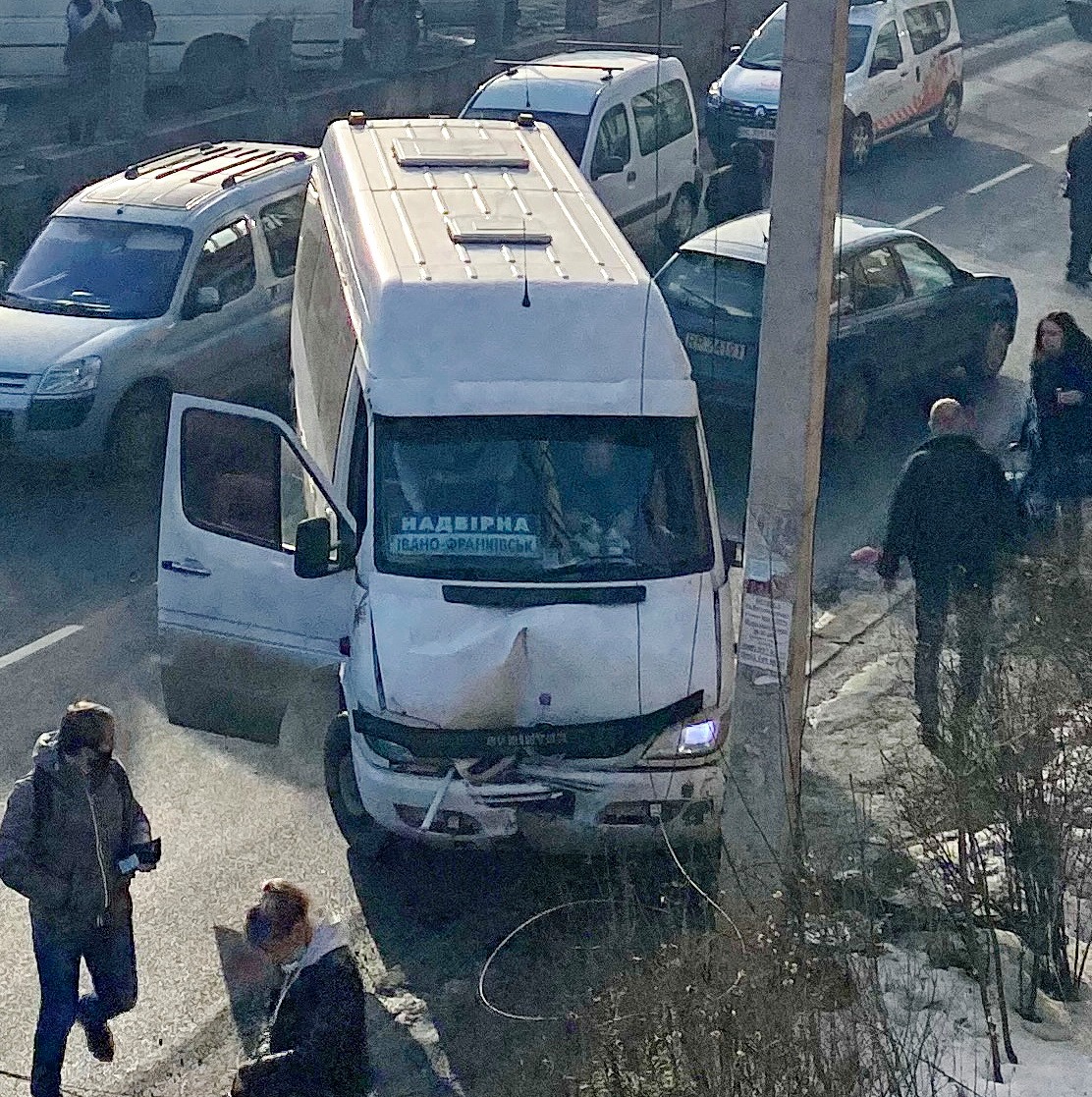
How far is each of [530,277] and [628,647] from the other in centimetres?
185

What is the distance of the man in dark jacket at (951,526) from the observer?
8641 millimetres

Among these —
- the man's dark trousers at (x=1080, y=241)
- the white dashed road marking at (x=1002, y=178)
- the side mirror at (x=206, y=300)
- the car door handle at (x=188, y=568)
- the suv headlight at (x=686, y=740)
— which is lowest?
the white dashed road marking at (x=1002, y=178)

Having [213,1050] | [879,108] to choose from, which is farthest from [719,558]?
[879,108]

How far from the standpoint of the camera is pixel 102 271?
506 inches

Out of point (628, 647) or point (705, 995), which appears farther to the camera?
point (628, 647)

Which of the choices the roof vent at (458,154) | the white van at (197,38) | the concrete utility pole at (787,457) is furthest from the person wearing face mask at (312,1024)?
the white van at (197,38)

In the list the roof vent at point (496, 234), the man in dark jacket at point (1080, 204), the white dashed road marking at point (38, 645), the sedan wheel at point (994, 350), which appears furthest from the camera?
the man in dark jacket at point (1080, 204)

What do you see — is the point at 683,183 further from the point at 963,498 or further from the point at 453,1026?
the point at 453,1026

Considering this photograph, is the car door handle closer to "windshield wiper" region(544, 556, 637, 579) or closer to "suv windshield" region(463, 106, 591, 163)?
"windshield wiper" region(544, 556, 637, 579)

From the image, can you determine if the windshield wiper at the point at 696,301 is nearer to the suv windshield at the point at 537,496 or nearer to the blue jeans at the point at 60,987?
the suv windshield at the point at 537,496

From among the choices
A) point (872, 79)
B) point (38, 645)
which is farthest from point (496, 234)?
point (872, 79)

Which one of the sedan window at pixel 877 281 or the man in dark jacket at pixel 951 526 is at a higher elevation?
the man in dark jacket at pixel 951 526

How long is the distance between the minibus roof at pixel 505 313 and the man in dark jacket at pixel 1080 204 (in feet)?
28.1

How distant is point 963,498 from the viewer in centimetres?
863
